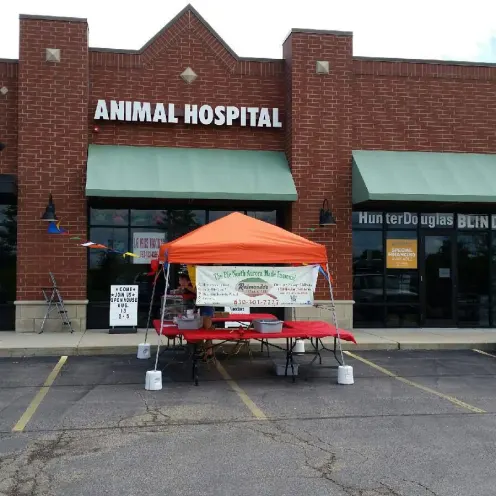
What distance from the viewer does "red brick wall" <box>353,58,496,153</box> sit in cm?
1503

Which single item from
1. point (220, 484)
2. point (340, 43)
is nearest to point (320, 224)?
point (340, 43)

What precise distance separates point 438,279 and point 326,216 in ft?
11.8

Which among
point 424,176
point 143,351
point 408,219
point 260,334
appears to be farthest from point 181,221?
point 260,334

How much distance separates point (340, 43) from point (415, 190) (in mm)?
4136

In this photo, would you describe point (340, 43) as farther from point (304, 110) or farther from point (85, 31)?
point (85, 31)

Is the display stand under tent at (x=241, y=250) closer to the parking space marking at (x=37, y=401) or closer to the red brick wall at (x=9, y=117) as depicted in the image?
the parking space marking at (x=37, y=401)

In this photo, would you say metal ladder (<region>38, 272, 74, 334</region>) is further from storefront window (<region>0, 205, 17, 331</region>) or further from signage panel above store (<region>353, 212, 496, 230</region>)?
signage panel above store (<region>353, 212, 496, 230</region>)

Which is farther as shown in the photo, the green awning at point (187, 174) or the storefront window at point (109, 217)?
the storefront window at point (109, 217)

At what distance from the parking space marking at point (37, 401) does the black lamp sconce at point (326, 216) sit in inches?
264

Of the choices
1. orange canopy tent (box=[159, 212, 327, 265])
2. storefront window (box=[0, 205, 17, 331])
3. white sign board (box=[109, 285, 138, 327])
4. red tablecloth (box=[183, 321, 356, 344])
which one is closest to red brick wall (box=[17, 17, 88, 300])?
white sign board (box=[109, 285, 138, 327])

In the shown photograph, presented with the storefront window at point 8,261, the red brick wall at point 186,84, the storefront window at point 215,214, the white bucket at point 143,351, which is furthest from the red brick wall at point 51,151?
the white bucket at point 143,351

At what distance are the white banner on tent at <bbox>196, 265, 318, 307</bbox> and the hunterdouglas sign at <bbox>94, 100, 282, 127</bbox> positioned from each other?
6565 millimetres

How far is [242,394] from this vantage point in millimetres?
8141

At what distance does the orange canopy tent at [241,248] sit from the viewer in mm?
8695
